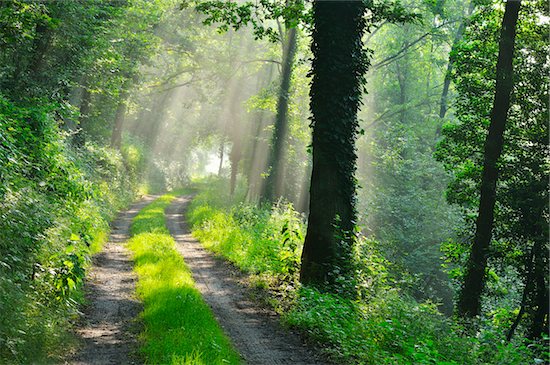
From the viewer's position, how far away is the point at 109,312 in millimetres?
9461

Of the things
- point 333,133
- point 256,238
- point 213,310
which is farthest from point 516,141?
point 213,310

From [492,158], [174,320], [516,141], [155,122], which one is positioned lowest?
[174,320]

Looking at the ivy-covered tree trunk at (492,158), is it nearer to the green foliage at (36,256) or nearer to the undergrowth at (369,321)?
the undergrowth at (369,321)

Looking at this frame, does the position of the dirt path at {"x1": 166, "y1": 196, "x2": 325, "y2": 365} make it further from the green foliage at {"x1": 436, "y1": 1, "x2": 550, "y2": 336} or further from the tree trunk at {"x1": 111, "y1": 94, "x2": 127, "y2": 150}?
the tree trunk at {"x1": 111, "y1": 94, "x2": 127, "y2": 150}

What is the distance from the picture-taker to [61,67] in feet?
53.3

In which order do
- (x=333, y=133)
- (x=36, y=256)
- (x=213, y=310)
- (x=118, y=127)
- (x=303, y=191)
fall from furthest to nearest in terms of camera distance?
(x=118, y=127) → (x=303, y=191) → (x=333, y=133) → (x=213, y=310) → (x=36, y=256)

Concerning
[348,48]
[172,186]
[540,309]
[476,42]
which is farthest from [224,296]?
[172,186]

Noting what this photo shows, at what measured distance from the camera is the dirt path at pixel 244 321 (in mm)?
7829

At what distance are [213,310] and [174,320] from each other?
6.44 feet

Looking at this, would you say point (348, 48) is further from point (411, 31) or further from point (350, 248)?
point (411, 31)

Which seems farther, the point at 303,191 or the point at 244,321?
the point at 303,191

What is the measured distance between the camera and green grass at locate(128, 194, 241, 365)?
686 cm

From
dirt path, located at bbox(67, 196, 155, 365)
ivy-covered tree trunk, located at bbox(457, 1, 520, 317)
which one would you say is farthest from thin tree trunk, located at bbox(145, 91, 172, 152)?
ivy-covered tree trunk, located at bbox(457, 1, 520, 317)

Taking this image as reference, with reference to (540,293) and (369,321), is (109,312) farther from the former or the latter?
(540,293)
